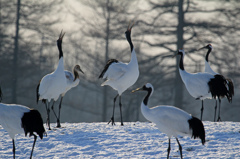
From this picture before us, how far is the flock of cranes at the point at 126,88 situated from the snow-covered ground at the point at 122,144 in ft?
1.46

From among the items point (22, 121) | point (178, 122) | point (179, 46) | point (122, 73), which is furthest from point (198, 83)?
point (179, 46)

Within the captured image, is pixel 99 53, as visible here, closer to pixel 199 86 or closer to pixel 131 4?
pixel 131 4

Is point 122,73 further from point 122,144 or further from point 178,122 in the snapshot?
point 178,122

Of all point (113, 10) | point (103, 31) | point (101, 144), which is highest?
point (113, 10)

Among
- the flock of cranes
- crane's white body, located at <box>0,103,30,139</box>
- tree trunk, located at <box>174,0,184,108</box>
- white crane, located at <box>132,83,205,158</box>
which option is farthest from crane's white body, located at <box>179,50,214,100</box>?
tree trunk, located at <box>174,0,184,108</box>

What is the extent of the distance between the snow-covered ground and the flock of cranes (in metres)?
0.44

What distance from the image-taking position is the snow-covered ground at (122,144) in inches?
224

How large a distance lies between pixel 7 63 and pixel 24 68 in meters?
1.02

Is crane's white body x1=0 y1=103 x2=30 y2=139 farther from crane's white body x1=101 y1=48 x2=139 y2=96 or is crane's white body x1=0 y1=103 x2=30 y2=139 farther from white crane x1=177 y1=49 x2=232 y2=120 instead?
white crane x1=177 y1=49 x2=232 y2=120

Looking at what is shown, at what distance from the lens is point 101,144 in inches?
247

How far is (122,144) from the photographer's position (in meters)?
6.22

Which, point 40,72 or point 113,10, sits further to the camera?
point 40,72

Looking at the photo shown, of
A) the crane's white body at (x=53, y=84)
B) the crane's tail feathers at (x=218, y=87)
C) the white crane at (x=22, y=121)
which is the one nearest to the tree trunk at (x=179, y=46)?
the crane's tail feathers at (x=218, y=87)

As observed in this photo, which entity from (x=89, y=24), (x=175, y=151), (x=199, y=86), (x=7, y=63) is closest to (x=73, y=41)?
(x=89, y=24)
